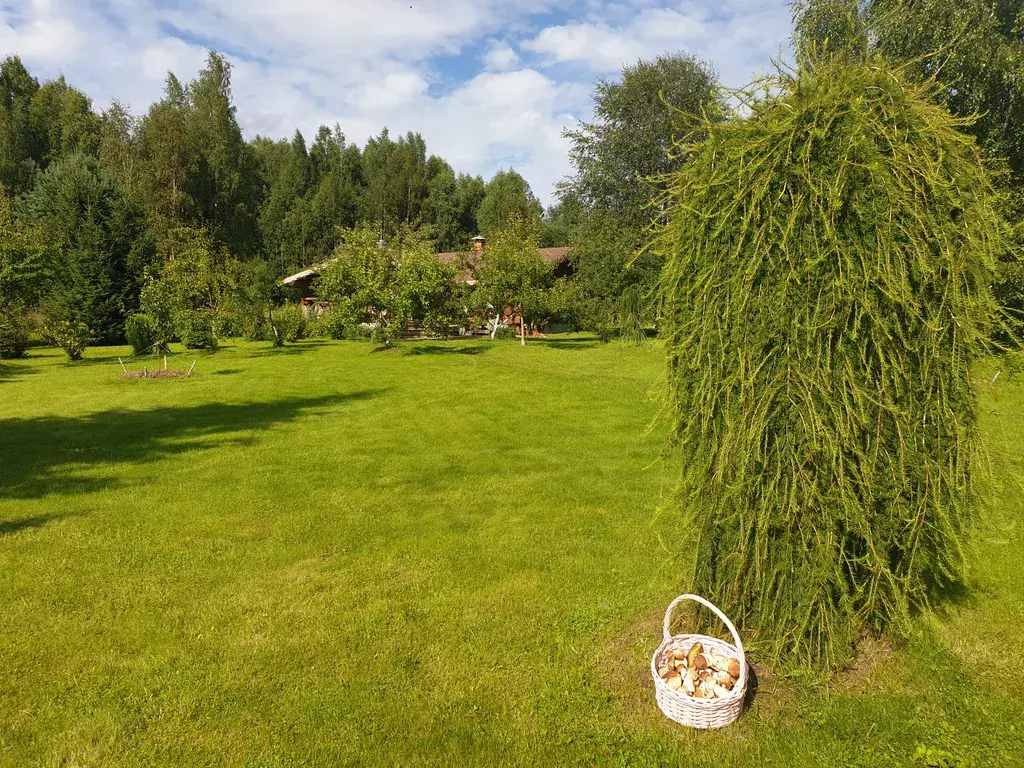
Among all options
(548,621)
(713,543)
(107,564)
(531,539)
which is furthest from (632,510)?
(107,564)

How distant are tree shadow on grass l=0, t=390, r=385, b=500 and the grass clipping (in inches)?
320

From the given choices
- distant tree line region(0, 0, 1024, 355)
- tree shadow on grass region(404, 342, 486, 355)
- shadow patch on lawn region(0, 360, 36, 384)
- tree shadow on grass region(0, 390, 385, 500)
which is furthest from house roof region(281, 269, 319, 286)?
tree shadow on grass region(0, 390, 385, 500)

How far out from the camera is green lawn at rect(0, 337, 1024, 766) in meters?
3.38

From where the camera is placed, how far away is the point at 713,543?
3.83 m

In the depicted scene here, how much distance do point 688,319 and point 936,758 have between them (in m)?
2.66

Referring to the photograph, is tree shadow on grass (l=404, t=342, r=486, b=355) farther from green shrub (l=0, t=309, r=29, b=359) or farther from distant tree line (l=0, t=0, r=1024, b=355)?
green shrub (l=0, t=309, r=29, b=359)

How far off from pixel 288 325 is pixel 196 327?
6.66 meters

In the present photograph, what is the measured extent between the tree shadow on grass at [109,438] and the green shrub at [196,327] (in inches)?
357

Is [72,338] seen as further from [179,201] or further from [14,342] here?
[179,201]

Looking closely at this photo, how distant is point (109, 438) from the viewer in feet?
34.7

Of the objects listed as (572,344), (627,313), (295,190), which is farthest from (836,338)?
(295,190)

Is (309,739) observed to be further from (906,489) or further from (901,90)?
(901,90)

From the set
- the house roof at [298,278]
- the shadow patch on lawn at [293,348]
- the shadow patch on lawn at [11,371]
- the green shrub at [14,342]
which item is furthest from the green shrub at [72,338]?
the house roof at [298,278]

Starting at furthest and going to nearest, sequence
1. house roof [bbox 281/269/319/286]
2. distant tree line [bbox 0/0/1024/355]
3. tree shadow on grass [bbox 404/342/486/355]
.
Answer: house roof [bbox 281/269/319/286]
tree shadow on grass [bbox 404/342/486/355]
distant tree line [bbox 0/0/1024/355]
